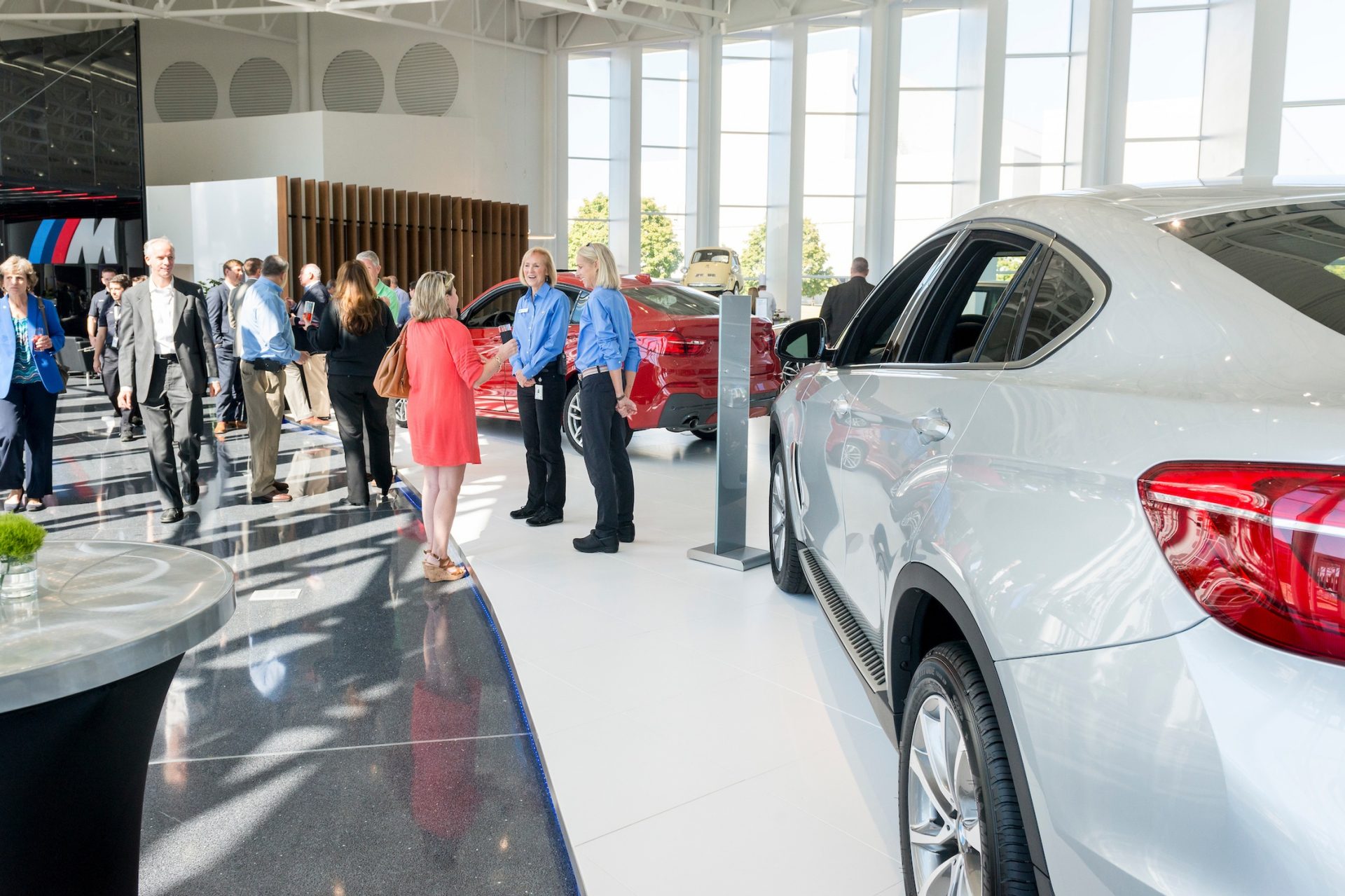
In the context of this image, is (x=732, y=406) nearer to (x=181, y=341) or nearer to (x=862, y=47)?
(x=181, y=341)

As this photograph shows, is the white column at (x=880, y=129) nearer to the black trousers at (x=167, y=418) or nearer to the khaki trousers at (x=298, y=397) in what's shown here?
the khaki trousers at (x=298, y=397)

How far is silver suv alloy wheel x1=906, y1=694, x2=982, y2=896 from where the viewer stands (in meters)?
1.69

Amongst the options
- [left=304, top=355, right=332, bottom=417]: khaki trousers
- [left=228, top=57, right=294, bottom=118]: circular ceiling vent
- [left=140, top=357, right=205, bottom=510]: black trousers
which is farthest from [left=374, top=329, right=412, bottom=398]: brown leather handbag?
[left=228, top=57, right=294, bottom=118]: circular ceiling vent

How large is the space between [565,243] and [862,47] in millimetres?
8125

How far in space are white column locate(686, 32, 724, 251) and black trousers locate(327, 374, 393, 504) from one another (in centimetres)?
1769

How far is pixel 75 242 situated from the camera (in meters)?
19.1

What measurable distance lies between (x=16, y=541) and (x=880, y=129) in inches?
840

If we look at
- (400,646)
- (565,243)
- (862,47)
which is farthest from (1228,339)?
(565,243)

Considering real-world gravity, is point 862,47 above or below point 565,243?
above

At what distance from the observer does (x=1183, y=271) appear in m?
1.58

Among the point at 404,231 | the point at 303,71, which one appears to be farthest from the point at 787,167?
the point at 303,71

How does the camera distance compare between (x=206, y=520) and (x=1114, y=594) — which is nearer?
(x=1114, y=594)

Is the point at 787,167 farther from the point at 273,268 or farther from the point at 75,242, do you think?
the point at 273,268

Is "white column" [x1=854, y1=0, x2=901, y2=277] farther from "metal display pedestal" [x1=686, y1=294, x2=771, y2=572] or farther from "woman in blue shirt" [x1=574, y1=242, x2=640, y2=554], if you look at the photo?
"metal display pedestal" [x1=686, y1=294, x2=771, y2=572]
